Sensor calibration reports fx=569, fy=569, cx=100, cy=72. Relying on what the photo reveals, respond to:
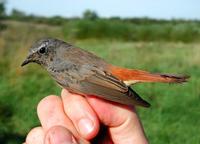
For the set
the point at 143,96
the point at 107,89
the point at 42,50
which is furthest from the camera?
the point at 143,96

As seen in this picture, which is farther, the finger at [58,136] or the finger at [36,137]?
the finger at [36,137]

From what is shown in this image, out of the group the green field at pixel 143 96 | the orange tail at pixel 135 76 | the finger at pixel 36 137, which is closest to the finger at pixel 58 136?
the finger at pixel 36 137

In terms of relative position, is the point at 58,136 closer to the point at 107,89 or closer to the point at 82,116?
the point at 82,116

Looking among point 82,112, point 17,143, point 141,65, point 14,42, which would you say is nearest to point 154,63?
point 141,65

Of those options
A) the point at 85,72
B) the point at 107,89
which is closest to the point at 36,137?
the point at 107,89

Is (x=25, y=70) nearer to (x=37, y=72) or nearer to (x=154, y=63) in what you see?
(x=37, y=72)

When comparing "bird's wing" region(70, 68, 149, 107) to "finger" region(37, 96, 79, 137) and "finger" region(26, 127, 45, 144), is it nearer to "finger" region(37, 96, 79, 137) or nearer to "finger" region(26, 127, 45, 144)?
"finger" region(37, 96, 79, 137)

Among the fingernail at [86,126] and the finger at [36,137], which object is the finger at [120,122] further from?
the finger at [36,137]
